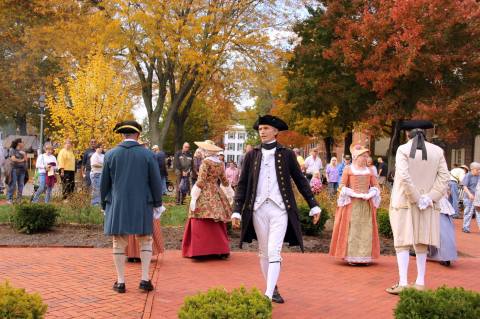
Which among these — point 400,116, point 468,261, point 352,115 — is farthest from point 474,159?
point 468,261

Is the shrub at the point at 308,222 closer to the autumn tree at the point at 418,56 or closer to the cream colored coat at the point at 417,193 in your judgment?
the cream colored coat at the point at 417,193

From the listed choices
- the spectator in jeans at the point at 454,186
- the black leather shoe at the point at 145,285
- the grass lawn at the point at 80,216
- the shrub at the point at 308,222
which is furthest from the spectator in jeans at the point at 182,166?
the black leather shoe at the point at 145,285

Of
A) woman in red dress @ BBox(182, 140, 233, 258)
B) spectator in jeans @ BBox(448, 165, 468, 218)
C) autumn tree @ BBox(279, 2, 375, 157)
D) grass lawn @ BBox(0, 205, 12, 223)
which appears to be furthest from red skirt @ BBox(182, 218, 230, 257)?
autumn tree @ BBox(279, 2, 375, 157)

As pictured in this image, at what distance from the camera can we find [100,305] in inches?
212

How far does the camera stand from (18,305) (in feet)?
11.8

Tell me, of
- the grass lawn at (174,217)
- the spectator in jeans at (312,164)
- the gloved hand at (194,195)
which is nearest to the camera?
the gloved hand at (194,195)

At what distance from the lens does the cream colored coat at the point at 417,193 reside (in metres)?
5.97

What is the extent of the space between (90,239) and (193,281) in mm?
3347

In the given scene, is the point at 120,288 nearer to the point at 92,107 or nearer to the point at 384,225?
the point at 384,225

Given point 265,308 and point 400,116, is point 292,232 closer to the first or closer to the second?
point 265,308

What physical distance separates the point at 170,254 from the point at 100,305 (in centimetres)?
295

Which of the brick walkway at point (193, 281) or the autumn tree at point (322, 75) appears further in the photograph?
the autumn tree at point (322, 75)

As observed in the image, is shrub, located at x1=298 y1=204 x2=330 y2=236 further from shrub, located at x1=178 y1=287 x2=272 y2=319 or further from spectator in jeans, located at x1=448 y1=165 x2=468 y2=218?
spectator in jeans, located at x1=448 y1=165 x2=468 y2=218

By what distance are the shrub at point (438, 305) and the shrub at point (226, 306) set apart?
106cm
